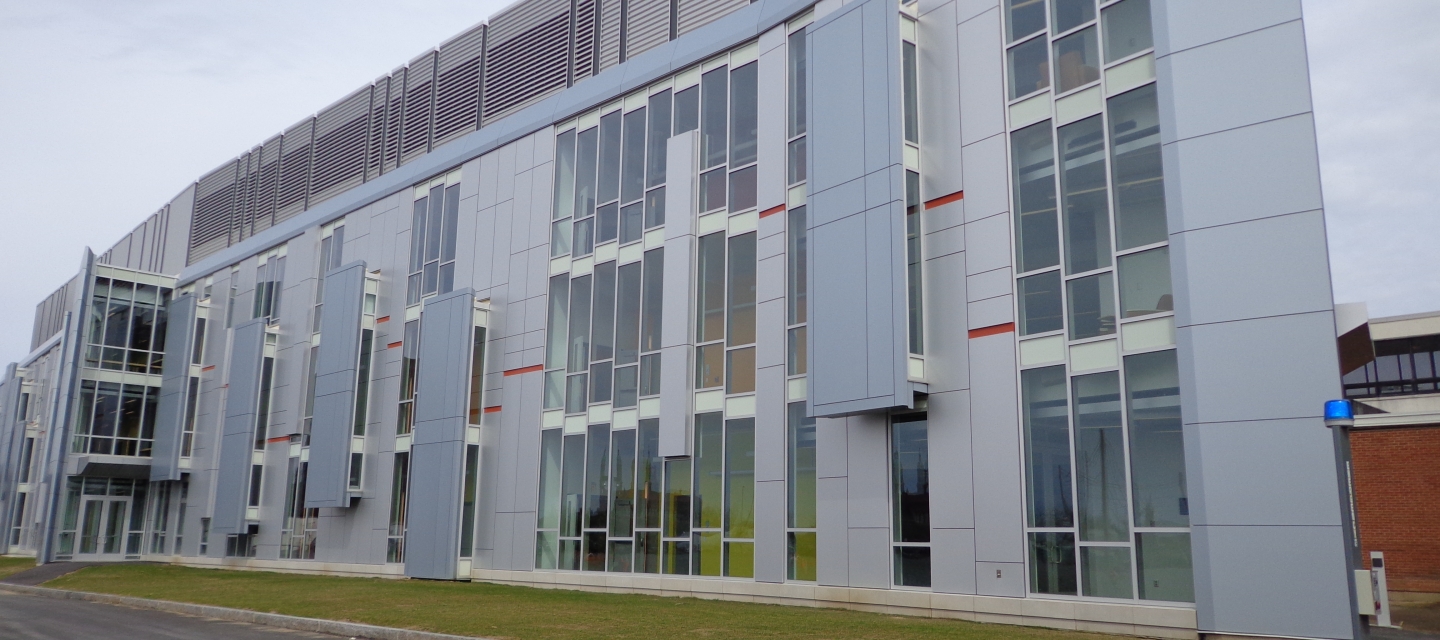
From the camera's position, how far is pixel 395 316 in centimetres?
3084

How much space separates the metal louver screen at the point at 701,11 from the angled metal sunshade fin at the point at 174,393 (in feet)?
88.6

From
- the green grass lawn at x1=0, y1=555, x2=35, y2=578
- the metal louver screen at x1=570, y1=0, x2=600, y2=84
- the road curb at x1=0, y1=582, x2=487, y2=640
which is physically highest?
the metal louver screen at x1=570, y1=0, x2=600, y2=84

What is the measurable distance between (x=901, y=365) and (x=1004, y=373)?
5.37 feet

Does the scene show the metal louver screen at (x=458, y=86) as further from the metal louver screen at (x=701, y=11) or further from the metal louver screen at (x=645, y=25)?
the metal louver screen at (x=701, y=11)

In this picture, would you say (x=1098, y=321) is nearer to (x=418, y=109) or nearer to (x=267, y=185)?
(x=418, y=109)

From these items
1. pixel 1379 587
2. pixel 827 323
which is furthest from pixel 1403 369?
pixel 1379 587

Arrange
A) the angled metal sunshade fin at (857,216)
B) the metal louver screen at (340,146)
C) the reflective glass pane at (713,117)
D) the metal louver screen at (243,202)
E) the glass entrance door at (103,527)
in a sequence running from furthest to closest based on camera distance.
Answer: the metal louver screen at (243,202), the glass entrance door at (103,527), the metal louver screen at (340,146), the reflective glass pane at (713,117), the angled metal sunshade fin at (857,216)

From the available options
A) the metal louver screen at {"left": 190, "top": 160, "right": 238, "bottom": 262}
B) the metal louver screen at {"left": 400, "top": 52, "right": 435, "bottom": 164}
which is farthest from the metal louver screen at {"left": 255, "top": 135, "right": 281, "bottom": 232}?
the metal louver screen at {"left": 400, "top": 52, "right": 435, "bottom": 164}

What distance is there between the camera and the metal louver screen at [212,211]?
43250 millimetres

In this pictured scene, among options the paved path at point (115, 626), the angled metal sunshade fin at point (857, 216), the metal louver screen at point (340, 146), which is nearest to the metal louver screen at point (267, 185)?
the metal louver screen at point (340, 146)

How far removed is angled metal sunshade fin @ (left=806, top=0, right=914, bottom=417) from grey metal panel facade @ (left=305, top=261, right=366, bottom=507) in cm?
1740

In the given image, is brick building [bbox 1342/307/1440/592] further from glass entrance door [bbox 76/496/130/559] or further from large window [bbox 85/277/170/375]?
glass entrance door [bbox 76/496/130/559]

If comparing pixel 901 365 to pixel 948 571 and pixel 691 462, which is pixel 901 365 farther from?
pixel 691 462

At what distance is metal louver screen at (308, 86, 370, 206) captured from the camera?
35344 mm
